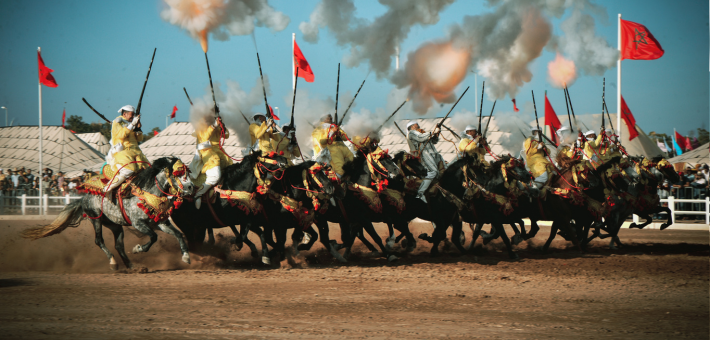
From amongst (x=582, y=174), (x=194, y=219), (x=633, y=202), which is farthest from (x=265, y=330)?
(x=633, y=202)

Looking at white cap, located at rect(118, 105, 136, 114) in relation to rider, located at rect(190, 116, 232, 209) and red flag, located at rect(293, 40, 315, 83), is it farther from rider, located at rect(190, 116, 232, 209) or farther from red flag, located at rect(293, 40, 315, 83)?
red flag, located at rect(293, 40, 315, 83)

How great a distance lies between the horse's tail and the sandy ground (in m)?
0.64

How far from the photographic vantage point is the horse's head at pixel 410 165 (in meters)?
10.8

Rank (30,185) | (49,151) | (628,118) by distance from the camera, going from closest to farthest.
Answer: (628,118) → (30,185) → (49,151)

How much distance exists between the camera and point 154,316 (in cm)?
602

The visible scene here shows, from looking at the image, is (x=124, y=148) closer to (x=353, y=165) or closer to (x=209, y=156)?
(x=209, y=156)

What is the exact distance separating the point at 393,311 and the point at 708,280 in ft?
17.7

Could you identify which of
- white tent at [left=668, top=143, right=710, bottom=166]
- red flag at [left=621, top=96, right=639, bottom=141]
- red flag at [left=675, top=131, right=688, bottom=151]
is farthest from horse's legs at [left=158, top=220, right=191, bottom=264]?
red flag at [left=675, top=131, right=688, bottom=151]

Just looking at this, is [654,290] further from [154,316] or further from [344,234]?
[154,316]

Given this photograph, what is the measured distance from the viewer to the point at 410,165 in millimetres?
10789

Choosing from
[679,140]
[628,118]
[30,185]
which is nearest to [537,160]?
[628,118]

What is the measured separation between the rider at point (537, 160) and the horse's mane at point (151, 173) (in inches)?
289

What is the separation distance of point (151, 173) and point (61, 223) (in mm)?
1976

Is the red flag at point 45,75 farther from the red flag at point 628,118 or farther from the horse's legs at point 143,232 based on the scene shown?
the red flag at point 628,118
